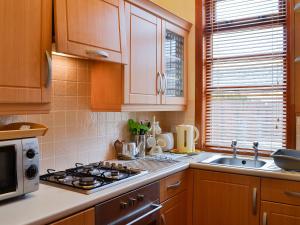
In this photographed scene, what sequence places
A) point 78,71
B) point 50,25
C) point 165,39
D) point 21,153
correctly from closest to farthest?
point 21,153
point 50,25
point 78,71
point 165,39

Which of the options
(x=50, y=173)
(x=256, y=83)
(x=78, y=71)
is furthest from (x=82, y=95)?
(x=256, y=83)

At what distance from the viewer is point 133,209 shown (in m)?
1.66

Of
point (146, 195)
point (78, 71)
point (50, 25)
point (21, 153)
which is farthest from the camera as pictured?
point (78, 71)

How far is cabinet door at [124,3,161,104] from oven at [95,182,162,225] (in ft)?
2.10

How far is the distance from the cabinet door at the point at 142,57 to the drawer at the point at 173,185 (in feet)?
1.93

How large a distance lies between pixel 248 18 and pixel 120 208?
2.00 metres

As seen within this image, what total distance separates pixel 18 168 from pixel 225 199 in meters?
1.45

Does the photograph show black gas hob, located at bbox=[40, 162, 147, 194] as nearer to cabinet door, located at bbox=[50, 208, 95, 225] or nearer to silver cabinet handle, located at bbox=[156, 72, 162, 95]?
cabinet door, located at bbox=[50, 208, 95, 225]

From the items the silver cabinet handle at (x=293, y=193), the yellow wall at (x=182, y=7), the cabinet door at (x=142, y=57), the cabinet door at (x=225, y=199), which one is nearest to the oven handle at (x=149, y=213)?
the cabinet door at (x=225, y=199)

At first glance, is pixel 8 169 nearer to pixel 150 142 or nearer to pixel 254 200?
pixel 150 142

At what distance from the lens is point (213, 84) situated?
280 cm

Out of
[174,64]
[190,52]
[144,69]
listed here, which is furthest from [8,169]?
[190,52]

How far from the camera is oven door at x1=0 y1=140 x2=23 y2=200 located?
1.29 meters

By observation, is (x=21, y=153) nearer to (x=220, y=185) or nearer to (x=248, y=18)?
(x=220, y=185)
